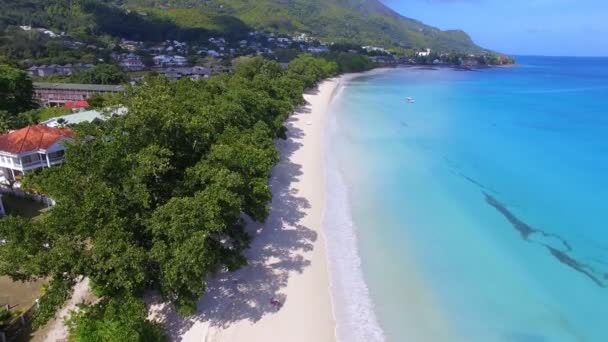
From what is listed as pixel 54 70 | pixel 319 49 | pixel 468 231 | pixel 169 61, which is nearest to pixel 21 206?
pixel 468 231

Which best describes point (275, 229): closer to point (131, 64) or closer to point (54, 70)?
point (54, 70)

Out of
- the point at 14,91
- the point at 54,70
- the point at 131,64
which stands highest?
the point at 14,91

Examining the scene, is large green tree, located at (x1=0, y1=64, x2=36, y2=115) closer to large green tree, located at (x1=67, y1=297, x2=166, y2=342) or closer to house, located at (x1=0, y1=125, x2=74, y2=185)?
house, located at (x1=0, y1=125, x2=74, y2=185)

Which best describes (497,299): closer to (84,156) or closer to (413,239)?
(413,239)

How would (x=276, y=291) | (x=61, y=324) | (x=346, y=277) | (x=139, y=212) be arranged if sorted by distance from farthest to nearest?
(x=346, y=277) < (x=276, y=291) < (x=61, y=324) < (x=139, y=212)

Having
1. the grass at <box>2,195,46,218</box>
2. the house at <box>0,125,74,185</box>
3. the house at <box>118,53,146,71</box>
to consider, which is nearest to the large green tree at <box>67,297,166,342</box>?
the grass at <box>2,195,46,218</box>

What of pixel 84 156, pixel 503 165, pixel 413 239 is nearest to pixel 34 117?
pixel 84 156

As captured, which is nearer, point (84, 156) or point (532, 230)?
point (84, 156)
